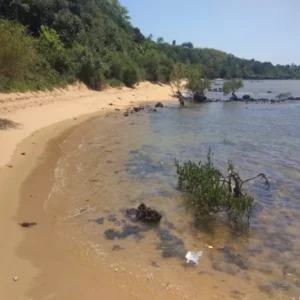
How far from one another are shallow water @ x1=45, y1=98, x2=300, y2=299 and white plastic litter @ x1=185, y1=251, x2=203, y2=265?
0.36ft

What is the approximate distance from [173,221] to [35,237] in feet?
12.1

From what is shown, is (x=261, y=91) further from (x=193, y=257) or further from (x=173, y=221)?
(x=193, y=257)

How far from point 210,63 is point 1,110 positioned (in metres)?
167

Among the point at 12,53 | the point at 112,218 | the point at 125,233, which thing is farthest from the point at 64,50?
the point at 125,233

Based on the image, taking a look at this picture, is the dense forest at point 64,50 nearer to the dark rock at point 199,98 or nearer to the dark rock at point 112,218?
the dark rock at point 199,98

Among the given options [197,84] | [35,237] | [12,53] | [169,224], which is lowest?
[169,224]

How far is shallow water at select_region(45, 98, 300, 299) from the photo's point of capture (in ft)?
24.9

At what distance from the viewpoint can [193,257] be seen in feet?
27.4

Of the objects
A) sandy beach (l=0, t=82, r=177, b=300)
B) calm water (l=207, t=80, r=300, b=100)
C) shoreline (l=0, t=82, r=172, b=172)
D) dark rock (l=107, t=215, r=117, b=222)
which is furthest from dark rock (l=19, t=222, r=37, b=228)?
calm water (l=207, t=80, r=300, b=100)

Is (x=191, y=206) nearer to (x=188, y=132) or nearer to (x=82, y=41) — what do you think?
(x=188, y=132)

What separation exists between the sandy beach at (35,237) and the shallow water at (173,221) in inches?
17.7

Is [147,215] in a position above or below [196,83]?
below

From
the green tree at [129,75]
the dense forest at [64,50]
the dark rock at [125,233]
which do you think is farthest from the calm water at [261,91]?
the dark rock at [125,233]

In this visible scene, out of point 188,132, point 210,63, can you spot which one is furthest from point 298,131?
point 210,63
